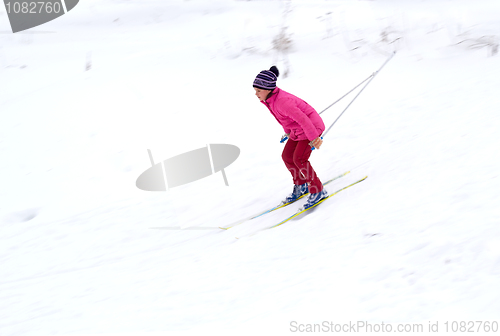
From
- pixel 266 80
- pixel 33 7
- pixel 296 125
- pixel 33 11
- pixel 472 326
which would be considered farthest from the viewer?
pixel 33 7

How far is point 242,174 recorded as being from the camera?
5.52m

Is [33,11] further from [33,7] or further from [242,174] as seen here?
[242,174]

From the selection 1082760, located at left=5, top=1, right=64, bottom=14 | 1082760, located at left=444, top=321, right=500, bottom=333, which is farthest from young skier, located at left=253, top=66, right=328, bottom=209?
1082760, located at left=5, top=1, right=64, bottom=14

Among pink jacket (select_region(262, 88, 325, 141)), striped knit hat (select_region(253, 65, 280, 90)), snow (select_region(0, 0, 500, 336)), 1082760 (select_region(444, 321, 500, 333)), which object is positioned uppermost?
striped knit hat (select_region(253, 65, 280, 90))

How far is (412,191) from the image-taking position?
3.41m

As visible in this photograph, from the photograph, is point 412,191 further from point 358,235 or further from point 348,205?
point 358,235

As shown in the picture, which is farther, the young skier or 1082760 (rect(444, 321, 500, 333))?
the young skier

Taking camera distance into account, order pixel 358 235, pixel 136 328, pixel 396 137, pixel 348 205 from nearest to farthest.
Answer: pixel 136 328, pixel 358 235, pixel 348 205, pixel 396 137

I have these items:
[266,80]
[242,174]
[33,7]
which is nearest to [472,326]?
[266,80]

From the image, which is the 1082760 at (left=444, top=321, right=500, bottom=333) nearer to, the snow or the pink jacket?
the snow

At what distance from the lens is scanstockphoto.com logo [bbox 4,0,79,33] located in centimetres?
1148

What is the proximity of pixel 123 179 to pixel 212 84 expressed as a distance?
3565 mm

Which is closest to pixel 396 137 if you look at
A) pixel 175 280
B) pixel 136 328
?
pixel 175 280

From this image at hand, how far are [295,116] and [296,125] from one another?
7.9 inches
